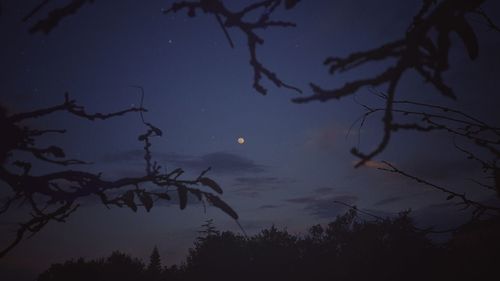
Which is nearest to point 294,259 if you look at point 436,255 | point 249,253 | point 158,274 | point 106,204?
point 249,253

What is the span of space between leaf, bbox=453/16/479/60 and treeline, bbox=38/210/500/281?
130 feet

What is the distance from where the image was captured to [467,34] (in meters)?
1.41

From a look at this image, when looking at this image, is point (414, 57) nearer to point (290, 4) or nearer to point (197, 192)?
point (290, 4)

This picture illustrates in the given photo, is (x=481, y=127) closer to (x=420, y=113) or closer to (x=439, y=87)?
(x=420, y=113)

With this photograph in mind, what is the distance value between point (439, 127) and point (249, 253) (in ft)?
189

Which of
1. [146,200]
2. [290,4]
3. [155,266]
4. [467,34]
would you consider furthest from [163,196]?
[155,266]

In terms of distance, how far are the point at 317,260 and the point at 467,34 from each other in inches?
2265

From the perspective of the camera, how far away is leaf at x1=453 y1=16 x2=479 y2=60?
1.39m

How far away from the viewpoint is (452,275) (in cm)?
3672

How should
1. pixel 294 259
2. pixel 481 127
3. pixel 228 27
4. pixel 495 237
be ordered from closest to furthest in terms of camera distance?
pixel 228 27
pixel 481 127
pixel 495 237
pixel 294 259

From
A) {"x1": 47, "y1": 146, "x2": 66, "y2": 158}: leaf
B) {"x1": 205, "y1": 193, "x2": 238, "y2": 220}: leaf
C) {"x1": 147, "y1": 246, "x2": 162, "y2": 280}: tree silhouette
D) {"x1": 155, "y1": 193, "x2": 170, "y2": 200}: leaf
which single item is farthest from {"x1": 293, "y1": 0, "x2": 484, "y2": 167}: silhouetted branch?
{"x1": 147, "y1": 246, "x2": 162, "y2": 280}: tree silhouette

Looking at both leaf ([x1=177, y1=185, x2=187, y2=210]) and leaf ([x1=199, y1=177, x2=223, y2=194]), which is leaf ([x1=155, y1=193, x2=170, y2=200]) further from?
leaf ([x1=199, y1=177, x2=223, y2=194])

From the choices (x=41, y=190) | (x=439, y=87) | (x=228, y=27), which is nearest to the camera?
(x=439, y=87)

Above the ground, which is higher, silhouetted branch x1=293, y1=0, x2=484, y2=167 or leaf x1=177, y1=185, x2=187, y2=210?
silhouetted branch x1=293, y1=0, x2=484, y2=167
